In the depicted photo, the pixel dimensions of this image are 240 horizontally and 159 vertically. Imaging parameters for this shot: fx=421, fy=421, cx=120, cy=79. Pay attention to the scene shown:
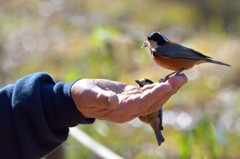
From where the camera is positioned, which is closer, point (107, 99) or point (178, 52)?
point (107, 99)

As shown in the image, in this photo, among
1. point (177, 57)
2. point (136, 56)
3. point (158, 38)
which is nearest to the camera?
point (177, 57)

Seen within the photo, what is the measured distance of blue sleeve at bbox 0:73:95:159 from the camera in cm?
189

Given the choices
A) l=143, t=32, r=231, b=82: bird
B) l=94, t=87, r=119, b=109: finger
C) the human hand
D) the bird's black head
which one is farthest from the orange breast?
l=94, t=87, r=119, b=109: finger

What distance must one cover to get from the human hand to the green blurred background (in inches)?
37.7

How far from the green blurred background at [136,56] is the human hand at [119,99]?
956 mm

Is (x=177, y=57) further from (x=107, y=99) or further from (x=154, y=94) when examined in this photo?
(x=107, y=99)

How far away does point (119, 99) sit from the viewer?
1.85 metres

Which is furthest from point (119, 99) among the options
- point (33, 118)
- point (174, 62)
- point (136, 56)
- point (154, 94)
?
point (136, 56)

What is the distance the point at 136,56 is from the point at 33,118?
500 centimetres

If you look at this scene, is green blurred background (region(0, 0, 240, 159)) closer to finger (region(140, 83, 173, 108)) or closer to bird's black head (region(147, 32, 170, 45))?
bird's black head (region(147, 32, 170, 45))

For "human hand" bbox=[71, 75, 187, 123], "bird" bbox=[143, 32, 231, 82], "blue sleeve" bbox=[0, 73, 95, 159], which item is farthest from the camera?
"bird" bbox=[143, 32, 231, 82]

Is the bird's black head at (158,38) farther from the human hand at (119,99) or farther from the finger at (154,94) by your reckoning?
the finger at (154,94)

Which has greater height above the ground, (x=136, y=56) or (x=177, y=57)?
(x=177, y=57)

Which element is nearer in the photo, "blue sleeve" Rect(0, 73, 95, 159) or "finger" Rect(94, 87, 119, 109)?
"finger" Rect(94, 87, 119, 109)
